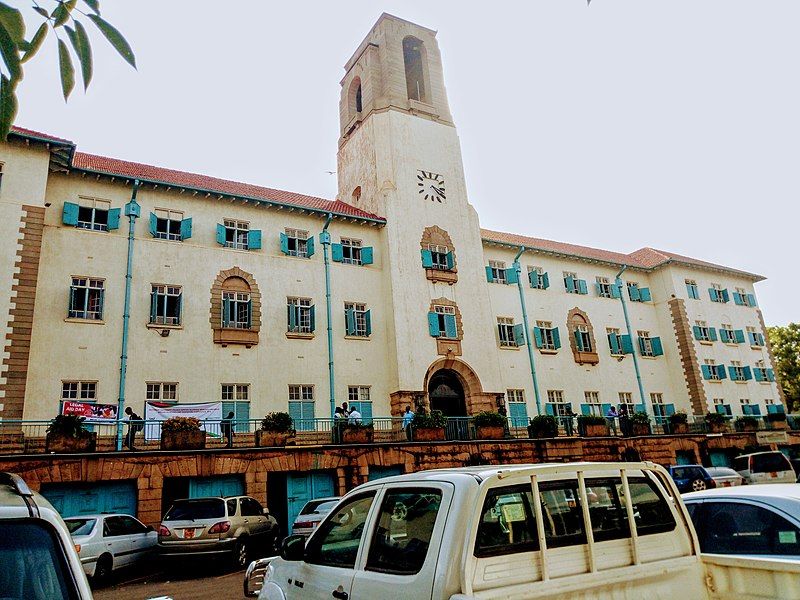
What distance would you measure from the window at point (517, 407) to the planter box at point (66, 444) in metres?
19.8

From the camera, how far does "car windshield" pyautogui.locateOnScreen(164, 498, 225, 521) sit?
45.2 ft

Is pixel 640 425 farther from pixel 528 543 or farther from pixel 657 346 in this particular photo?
pixel 528 543

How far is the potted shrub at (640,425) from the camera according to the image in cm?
2872

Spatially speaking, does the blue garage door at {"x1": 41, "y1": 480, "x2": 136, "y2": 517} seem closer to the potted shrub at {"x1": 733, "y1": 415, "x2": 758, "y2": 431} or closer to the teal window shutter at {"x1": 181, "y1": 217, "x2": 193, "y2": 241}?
the teal window shutter at {"x1": 181, "y1": 217, "x2": 193, "y2": 241}

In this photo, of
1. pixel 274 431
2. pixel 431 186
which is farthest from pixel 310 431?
Result: pixel 431 186

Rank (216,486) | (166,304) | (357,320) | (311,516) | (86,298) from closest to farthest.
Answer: (311,516)
(216,486)
(86,298)
(166,304)
(357,320)

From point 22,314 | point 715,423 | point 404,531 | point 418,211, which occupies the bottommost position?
point 404,531

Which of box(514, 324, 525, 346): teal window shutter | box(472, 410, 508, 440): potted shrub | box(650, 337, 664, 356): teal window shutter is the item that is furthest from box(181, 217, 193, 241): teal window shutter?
box(650, 337, 664, 356): teal window shutter

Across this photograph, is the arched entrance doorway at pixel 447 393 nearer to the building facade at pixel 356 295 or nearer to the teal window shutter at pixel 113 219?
the building facade at pixel 356 295

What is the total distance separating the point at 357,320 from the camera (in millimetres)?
27531

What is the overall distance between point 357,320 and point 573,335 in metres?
14.2

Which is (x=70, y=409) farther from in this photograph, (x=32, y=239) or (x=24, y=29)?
(x=24, y=29)

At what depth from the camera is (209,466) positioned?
60.9ft

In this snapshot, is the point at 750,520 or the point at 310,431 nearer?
the point at 750,520
